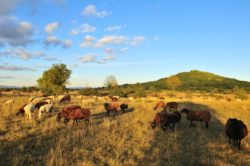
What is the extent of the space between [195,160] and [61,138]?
19.4 feet

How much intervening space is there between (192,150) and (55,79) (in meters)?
41.4

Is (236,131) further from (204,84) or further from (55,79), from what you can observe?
(204,84)

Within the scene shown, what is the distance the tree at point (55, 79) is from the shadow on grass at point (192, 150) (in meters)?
37.3

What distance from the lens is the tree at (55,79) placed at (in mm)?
46906

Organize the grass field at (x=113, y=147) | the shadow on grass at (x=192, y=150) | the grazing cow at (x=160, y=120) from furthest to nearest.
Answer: the grazing cow at (x=160, y=120) < the shadow on grass at (x=192, y=150) < the grass field at (x=113, y=147)

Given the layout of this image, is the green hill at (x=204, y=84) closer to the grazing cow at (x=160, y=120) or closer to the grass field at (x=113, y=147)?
Answer: the grazing cow at (x=160, y=120)

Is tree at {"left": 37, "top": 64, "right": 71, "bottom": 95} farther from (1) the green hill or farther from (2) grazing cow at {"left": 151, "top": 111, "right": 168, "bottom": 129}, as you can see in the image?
(1) the green hill

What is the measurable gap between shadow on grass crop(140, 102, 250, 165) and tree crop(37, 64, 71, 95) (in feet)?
122

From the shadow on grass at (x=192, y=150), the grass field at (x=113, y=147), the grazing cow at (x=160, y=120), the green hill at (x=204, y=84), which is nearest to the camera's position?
the grass field at (x=113, y=147)

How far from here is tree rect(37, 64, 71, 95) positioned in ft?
154

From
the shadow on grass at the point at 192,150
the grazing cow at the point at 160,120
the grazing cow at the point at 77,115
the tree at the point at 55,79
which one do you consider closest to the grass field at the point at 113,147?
the shadow on grass at the point at 192,150

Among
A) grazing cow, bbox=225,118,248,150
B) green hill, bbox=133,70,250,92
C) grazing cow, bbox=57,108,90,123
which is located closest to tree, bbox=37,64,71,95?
grazing cow, bbox=57,108,90,123

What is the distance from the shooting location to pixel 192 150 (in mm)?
10039

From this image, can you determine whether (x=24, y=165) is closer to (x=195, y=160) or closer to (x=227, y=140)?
(x=195, y=160)
